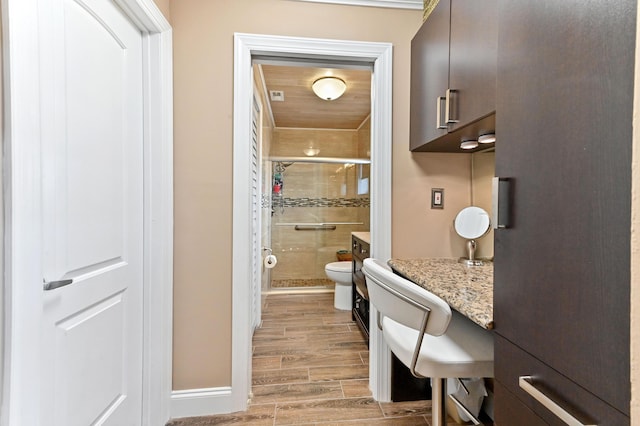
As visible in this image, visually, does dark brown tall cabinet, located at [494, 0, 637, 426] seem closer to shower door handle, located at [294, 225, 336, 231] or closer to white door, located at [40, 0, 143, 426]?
white door, located at [40, 0, 143, 426]

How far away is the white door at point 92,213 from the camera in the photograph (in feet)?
2.82

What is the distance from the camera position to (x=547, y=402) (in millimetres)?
550

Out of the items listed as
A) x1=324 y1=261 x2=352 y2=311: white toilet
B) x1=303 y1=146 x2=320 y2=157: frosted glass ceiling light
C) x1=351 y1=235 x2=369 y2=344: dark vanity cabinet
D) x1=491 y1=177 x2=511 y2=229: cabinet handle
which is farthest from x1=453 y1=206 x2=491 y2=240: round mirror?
x1=303 y1=146 x2=320 y2=157: frosted glass ceiling light

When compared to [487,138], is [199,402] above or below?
below

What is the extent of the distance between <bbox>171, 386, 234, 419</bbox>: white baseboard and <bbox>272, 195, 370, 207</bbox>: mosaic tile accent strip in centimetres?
270

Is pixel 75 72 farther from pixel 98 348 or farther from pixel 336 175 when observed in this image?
pixel 336 175

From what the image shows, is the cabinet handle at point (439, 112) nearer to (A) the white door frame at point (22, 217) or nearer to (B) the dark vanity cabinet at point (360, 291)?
(B) the dark vanity cabinet at point (360, 291)

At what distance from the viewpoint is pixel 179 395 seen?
152cm

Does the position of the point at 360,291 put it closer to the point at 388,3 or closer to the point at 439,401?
the point at 439,401

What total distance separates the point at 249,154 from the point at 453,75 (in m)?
1.08

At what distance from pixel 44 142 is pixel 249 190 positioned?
2.85 ft

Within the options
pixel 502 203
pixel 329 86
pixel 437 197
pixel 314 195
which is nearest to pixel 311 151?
pixel 314 195

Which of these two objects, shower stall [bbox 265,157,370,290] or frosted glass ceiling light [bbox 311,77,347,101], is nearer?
frosted glass ceiling light [bbox 311,77,347,101]

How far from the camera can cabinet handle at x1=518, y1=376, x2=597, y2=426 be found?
50 centimetres
